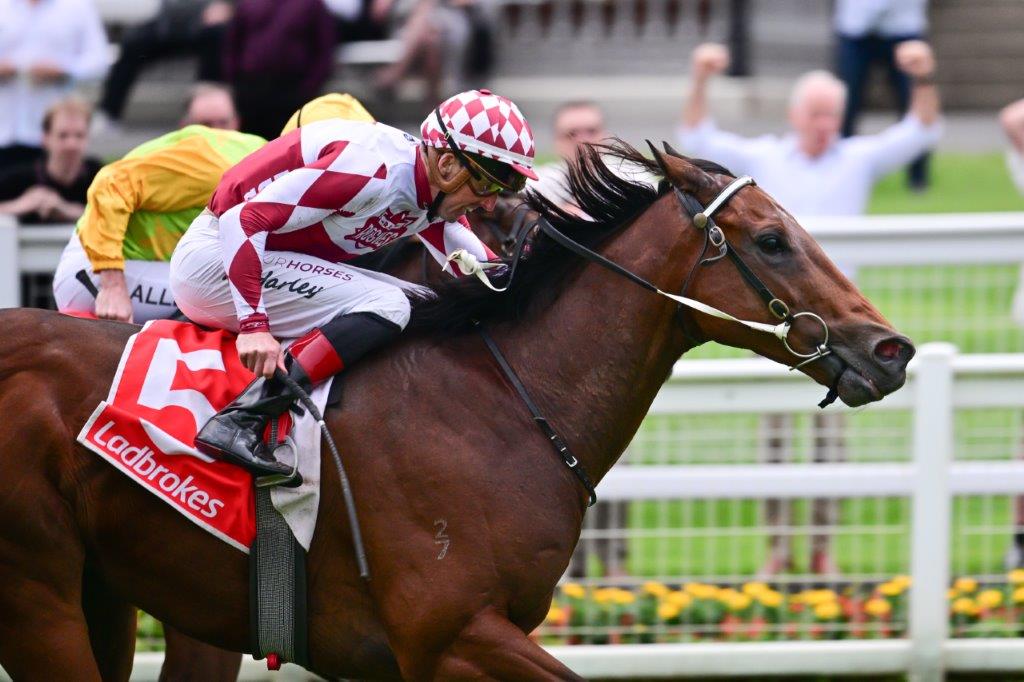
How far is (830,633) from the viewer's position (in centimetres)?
586

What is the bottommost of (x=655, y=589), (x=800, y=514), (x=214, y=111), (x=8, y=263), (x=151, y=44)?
(x=655, y=589)

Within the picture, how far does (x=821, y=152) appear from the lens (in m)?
7.07

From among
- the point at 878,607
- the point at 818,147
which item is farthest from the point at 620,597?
the point at 818,147

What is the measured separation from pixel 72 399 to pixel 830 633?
2.96m

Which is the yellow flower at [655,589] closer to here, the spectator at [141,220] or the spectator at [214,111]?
the spectator at [141,220]

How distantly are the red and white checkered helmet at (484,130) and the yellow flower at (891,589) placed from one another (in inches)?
95.3

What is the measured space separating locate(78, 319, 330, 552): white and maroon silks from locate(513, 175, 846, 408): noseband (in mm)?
936

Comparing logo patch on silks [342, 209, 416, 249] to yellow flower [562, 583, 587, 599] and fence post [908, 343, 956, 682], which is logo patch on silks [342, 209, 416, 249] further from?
fence post [908, 343, 956, 682]

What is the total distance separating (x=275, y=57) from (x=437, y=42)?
2950mm

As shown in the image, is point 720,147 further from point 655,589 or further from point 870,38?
point 870,38

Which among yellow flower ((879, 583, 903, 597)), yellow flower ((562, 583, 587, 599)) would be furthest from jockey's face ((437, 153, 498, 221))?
yellow flower ((879, 583, 903, 597))

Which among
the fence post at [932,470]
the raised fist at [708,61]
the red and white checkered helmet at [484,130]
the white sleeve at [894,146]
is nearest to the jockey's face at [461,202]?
the red and white checkered helmet at [484,130]

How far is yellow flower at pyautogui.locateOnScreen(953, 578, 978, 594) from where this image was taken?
5814 mm

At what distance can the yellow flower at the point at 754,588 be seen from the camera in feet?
18.8
